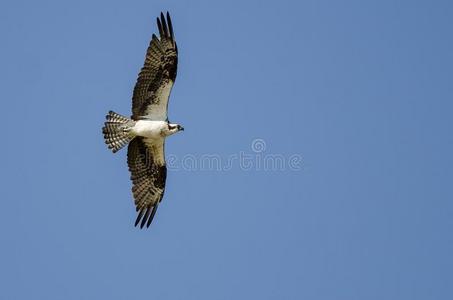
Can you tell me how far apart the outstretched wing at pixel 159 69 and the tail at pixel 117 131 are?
48 cm

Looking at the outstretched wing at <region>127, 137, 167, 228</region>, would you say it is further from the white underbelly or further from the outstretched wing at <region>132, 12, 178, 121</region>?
the outstretched wing at <region>132, 12, 178, 121</region>

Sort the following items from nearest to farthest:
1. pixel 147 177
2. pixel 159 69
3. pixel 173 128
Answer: pixel 159 69, pixel 173 128, pixel 147 177

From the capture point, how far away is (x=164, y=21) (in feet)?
56.3

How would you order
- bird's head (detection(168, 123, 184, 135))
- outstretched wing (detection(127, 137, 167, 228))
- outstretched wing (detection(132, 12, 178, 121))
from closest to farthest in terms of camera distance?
outstretched wing (detection(132, 12, 178, 121)), bird's head (detection(168, 123, 184, 135)), outstretched wing (detection(127, 137, 167, 228))

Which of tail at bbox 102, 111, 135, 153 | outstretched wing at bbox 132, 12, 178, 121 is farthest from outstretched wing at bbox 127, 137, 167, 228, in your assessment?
outstretched wing at bbox 132, 12, 178, 121

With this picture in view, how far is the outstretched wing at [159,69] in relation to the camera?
56.2ft

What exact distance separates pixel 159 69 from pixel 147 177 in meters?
2.32

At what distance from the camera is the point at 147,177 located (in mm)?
18078

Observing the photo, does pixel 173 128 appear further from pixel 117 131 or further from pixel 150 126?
pixel 117 131

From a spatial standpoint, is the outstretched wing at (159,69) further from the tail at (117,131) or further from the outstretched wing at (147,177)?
the outstretched wing at (147,177)

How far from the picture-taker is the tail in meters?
17.4

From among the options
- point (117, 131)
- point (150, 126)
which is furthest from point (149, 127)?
point (117, 131)

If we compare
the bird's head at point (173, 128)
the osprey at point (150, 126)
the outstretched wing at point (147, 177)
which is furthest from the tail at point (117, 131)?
the bird's head at point (173, 128)

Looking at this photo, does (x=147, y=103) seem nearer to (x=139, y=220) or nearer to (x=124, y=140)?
(x=124, y=140)
